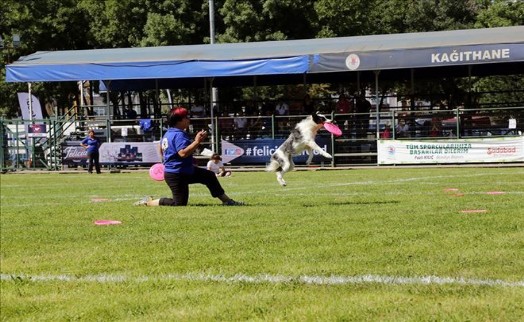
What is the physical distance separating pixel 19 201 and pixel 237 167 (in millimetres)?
15196

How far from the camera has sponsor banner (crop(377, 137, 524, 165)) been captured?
1072 inches

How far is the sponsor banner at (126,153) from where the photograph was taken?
31781mm

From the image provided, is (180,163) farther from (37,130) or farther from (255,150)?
(37,130)

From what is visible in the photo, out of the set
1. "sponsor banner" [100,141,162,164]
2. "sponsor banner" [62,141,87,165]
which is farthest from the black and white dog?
"sponsor banner" [62,141,87,165]

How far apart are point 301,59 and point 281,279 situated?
23280 millimetres

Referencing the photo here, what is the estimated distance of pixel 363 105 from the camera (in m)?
31.3

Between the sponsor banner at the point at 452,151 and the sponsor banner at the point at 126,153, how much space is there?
897 centimetres

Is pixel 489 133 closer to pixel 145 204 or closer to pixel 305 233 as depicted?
pixel 145 204

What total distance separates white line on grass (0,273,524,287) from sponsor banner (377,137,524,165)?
867 inches

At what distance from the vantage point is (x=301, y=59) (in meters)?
29.3

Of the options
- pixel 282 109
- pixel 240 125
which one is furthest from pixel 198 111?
pixel 282 109

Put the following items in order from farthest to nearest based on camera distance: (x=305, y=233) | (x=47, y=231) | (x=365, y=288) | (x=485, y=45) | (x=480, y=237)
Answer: (x=485, y=45) → (x=47, y=231) → (x=305, y=233) → (x=480, y=237) → (x=365, y=288)

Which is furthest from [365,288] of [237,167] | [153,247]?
[237,167]

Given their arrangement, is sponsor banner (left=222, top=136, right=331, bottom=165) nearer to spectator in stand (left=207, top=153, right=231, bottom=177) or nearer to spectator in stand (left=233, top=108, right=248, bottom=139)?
spectator in stand (left=233, top=108, right=248, bottom=139)
